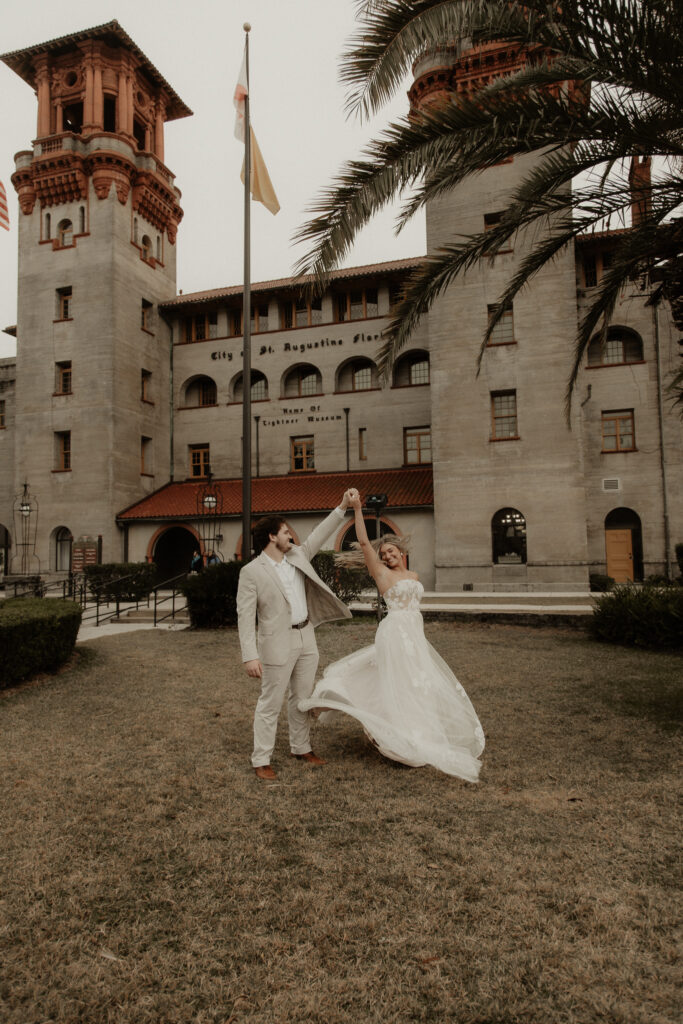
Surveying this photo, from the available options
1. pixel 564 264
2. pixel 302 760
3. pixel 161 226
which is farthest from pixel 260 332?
pixel 302 760

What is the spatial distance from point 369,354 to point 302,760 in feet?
82.8

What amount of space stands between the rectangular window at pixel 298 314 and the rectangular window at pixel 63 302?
32.0 feet

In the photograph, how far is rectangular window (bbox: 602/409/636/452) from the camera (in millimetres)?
24844

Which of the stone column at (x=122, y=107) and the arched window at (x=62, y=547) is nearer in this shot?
the arched window at (x=62, y=547)

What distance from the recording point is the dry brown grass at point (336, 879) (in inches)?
105

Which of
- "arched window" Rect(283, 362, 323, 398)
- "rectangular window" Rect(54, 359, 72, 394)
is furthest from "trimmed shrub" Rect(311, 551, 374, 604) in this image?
"rectangular window" Rect(54, 359, 72, 394)

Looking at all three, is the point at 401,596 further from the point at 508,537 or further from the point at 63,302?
the point at 63,302

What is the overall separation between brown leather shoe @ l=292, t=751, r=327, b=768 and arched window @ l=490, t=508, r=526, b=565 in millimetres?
18302

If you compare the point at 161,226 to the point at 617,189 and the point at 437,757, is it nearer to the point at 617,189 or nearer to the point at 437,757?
the point at 617,189

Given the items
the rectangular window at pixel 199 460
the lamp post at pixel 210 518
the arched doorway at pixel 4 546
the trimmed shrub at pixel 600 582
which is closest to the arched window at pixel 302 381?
the rectangular window at pixel 199 460

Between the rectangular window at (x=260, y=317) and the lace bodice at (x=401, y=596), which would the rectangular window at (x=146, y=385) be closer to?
the rectangular window at (x=260, y=317)

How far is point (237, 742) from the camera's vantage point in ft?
20.8

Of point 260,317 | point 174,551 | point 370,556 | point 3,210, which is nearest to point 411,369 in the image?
point 260,317

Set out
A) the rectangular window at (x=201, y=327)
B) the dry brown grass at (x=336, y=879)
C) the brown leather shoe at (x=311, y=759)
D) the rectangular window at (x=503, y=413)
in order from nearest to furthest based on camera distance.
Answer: the dry brown grass at (x=336, y=879) < the brown leather shoe at (x=311, y=759) < the rectangular window at (x=503, y=413) < the rectangular window at (x=201, y=327)
